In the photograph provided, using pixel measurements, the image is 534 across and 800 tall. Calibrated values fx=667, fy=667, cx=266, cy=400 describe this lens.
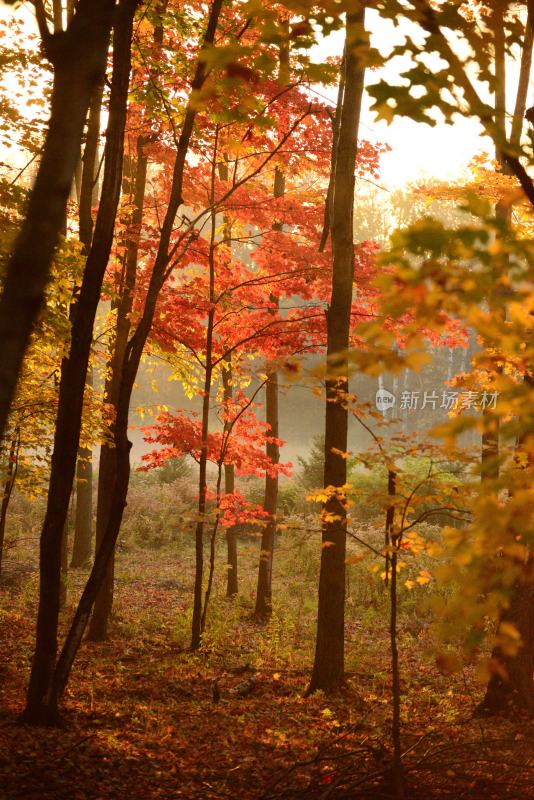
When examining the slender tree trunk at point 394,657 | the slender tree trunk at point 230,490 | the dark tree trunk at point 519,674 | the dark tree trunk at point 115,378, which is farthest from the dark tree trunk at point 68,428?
the slender tree trunk at point 230,490

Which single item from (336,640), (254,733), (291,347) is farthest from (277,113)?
(254,733)

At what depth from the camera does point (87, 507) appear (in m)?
13.8

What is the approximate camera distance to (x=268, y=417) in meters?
11.7

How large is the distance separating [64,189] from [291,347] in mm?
7549

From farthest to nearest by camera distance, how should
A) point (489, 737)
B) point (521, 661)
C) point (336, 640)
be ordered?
point (336, 640), point (521, 661), point (489, 737)

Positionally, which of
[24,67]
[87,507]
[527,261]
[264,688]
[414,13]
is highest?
[24,67]

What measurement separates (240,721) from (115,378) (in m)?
5.00

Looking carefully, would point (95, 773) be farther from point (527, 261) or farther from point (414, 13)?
point (414, 13)

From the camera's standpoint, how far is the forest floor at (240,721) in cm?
426

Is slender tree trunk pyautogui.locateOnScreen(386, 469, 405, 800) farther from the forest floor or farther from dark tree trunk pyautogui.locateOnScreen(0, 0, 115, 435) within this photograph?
dark tree trunk pyautogui.locateOnScreen(0, 0, 115, 435)

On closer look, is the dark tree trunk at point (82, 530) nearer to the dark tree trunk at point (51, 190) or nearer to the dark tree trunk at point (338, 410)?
the dark tree trunk at point (338, 410)

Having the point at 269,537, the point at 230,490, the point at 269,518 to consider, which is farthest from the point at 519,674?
the point at 230,490

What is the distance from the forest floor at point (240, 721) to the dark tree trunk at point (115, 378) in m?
0.38

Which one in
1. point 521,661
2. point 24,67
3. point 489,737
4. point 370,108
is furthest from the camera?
point 24,67
